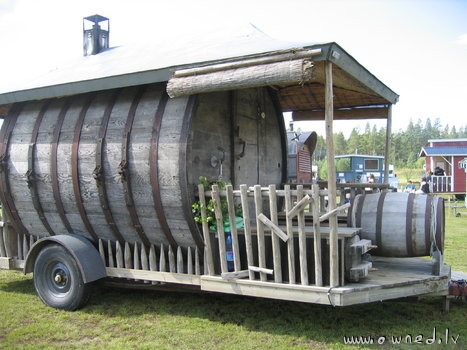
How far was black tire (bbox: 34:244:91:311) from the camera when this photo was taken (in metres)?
5.50

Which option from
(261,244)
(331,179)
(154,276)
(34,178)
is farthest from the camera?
(34,178)

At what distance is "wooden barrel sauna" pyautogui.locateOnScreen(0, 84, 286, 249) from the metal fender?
0.20m

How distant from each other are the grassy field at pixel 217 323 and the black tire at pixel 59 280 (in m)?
0.13

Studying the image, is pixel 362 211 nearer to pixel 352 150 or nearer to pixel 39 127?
pixel 39 127

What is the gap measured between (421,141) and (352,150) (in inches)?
678

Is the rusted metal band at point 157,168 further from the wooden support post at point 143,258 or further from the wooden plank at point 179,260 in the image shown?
the wooden support post at point 143,258

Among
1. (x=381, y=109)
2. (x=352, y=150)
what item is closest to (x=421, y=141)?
(x=352, y=150)

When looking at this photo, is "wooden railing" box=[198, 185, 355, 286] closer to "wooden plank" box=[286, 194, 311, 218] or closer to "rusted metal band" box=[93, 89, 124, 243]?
"wooden plank" box=[286, 194, 311, 218]

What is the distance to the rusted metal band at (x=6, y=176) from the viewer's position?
20.5 ft

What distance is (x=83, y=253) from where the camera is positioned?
217 inches

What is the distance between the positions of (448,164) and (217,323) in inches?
1299

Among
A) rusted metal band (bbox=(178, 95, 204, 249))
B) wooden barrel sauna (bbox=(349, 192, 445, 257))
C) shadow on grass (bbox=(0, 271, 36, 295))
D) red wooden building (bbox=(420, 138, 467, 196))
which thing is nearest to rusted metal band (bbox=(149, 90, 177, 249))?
rusted metal band (bbox=(178, 95, 204, 249))

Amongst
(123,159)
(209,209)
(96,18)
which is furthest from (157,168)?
(96,18)

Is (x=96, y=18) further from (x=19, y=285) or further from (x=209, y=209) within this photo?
(x=209, y=209)
